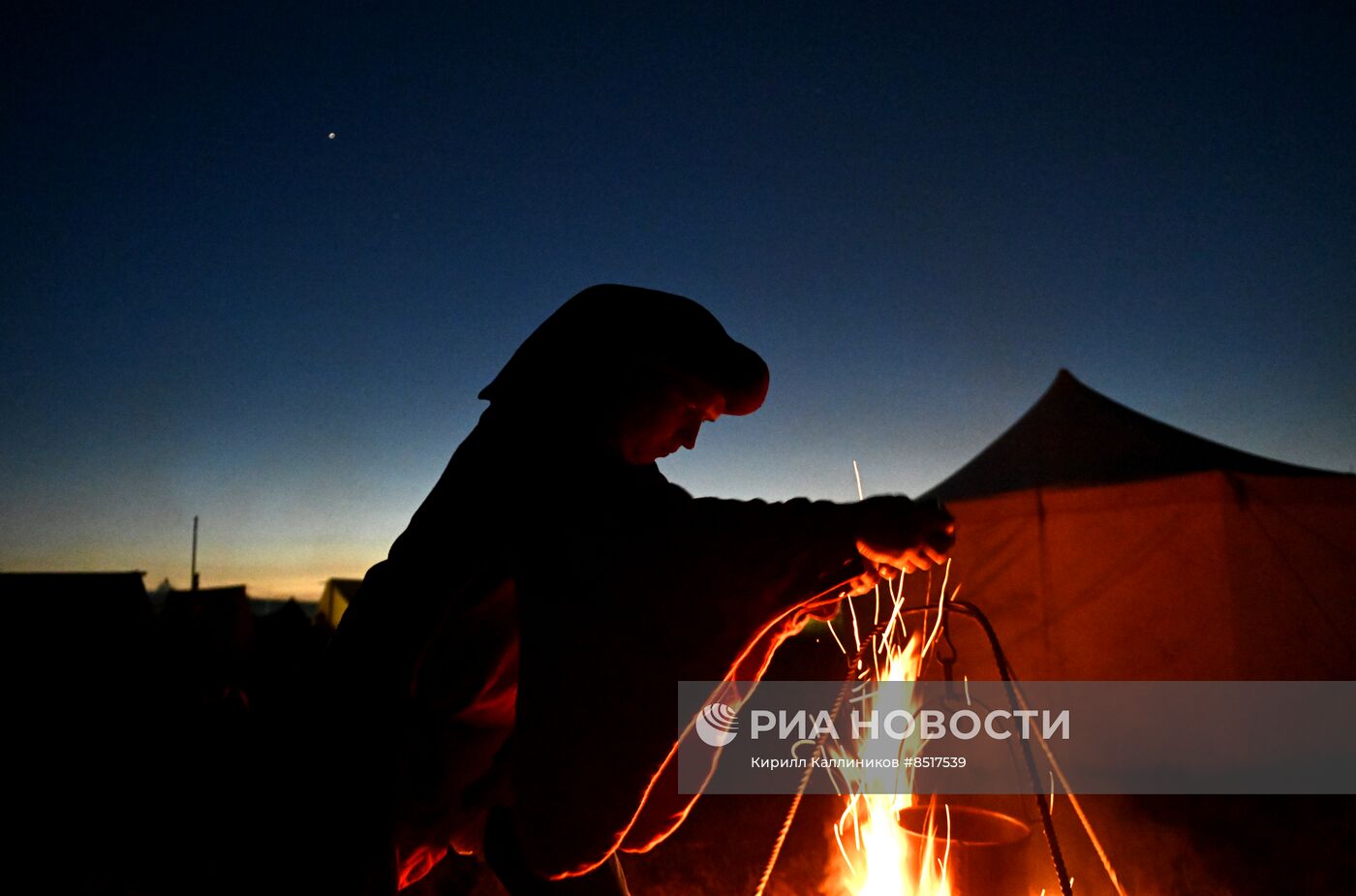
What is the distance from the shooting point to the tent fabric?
261 inches

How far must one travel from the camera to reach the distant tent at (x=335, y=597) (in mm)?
18281

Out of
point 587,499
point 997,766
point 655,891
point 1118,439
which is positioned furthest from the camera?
point 1118,439

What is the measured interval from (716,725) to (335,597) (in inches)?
777

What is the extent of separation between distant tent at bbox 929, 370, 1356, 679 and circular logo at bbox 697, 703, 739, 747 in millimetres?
6366

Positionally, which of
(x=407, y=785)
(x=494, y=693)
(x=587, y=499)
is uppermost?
(x=587, y=499)

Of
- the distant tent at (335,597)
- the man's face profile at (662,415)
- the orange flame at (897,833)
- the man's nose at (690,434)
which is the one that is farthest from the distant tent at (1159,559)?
the distant tent at (335,597)

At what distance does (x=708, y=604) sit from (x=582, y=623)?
18cm

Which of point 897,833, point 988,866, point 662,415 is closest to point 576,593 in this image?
point 662,415

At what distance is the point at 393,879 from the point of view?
1172 millimetres

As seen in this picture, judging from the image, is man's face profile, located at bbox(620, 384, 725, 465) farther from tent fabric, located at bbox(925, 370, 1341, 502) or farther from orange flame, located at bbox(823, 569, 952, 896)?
tent fabric, located at bbox(925, 370, 1341, 502)

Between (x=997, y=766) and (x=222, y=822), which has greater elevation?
(x=222, y=822)

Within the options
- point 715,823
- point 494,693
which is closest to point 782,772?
point 715,823

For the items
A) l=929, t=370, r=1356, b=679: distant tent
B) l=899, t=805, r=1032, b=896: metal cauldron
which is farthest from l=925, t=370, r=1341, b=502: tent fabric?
l=899, t=805, r=1032, b=896: metal cauldron

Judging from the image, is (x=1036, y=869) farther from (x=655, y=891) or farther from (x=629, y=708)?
(x=629, y=708)
